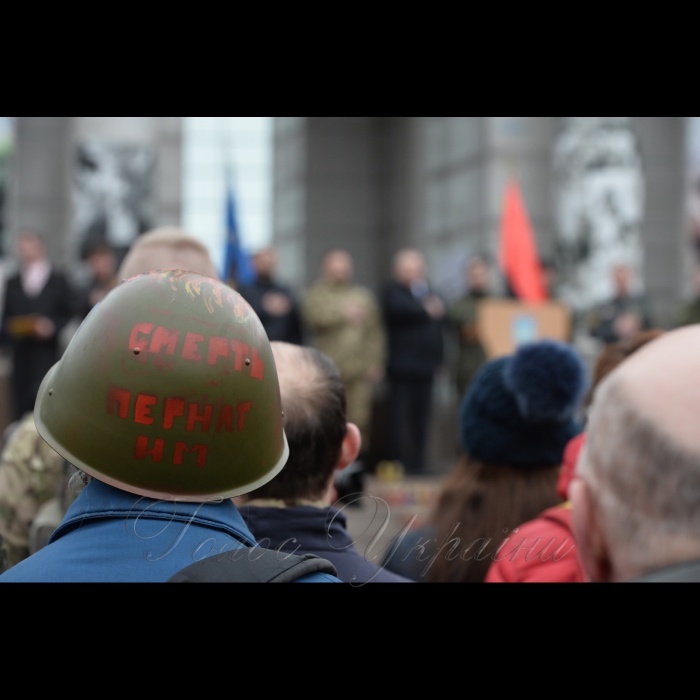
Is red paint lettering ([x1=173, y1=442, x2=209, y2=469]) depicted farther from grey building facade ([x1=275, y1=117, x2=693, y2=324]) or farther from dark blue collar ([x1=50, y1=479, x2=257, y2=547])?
grey building facade ([x1=275, y1=117, x2=693, y2=324])

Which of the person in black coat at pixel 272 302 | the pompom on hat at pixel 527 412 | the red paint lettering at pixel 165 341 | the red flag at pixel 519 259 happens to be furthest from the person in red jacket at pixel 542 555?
the red flag at pixel 519 259

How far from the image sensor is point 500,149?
1281cm

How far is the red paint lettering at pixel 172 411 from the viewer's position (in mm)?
1345

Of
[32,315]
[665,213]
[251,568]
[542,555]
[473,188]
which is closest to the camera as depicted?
[251,568]

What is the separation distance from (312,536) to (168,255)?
1.82 meters

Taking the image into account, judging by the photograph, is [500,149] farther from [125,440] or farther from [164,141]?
[125,440]

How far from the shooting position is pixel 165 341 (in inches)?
53.9

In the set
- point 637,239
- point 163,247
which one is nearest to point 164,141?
point 637,239

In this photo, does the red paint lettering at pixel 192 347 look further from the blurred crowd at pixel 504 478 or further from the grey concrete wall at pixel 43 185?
the grey concrete wall at pixel 43 185

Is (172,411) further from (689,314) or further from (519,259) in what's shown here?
(689,314)

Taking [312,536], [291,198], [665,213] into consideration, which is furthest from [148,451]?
[291,198]

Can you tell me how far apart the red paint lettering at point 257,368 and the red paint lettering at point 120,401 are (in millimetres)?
195

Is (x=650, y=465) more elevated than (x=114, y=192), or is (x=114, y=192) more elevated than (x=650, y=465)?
(x=114, y=192)

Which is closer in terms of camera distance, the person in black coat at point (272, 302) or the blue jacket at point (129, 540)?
the blue jacket at point (129, 540)
